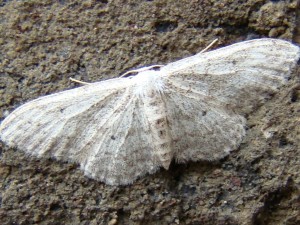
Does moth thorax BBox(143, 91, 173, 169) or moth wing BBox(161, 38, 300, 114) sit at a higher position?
moth wing BBox(161, 38, 300, 114)

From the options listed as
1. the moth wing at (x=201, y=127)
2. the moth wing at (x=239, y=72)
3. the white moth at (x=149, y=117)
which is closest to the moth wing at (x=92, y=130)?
the white moth at (x=149, y=117)

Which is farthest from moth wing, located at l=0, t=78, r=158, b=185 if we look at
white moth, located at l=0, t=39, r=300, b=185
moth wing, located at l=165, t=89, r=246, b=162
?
moth wing, located at l=165, t=89, r=246, b=162

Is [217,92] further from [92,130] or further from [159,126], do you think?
[92,130]

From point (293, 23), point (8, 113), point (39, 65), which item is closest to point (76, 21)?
point (39, 65)

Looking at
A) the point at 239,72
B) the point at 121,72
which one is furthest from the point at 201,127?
the point at 121,72

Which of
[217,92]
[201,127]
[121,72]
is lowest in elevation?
[201,127]

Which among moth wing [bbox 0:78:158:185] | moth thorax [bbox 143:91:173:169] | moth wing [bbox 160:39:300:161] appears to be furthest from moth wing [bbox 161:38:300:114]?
moth wing [bbox 0:78:158:185]

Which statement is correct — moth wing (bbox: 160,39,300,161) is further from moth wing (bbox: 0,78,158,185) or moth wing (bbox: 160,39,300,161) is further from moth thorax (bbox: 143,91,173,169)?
moth wing (bbox: 0,78,158,185)

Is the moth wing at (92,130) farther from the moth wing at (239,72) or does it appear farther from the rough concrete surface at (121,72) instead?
the moth wing at (239,72)
